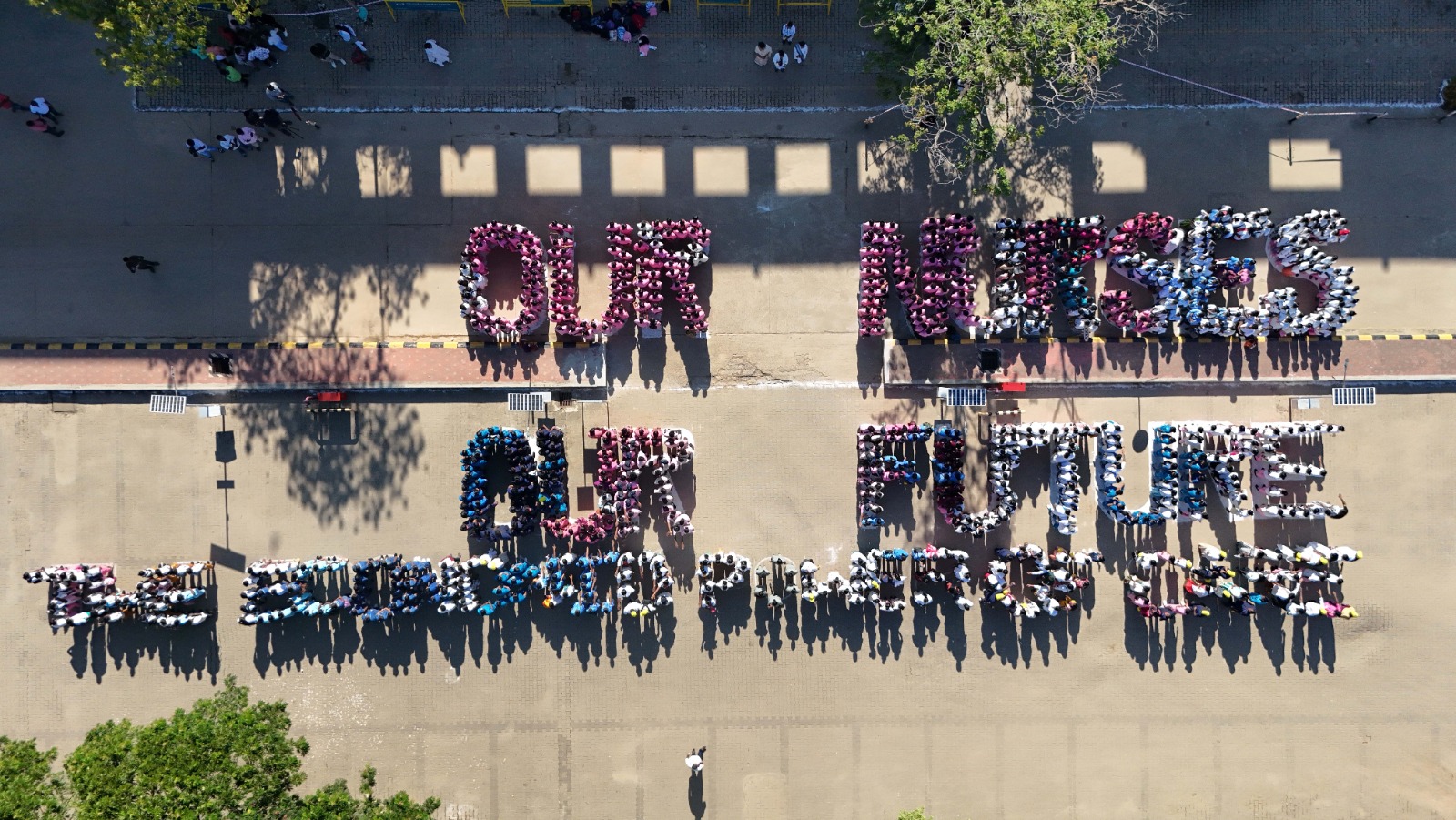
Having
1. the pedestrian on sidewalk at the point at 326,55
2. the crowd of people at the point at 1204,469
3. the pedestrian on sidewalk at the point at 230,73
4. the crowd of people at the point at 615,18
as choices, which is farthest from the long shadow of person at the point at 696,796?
the pedestrian on sidewalk at the point at 230,73

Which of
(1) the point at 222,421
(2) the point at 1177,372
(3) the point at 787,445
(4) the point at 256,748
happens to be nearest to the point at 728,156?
(3) the point at 787,445

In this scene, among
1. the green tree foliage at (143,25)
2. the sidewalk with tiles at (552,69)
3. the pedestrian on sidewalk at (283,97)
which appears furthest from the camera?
the sidewalk with tiles at (552,69)

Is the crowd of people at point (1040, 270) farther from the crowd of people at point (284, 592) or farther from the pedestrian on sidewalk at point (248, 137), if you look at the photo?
the pedestrian on sidewalk at point (248, 137)

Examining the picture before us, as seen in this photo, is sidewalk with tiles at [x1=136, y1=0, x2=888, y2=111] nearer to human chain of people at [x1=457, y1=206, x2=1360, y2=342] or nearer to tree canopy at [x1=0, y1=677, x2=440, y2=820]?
human chain of people at [x1=457, y1=206, x2=1360, y2=342]

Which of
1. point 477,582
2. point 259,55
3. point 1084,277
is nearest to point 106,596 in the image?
point 477,582

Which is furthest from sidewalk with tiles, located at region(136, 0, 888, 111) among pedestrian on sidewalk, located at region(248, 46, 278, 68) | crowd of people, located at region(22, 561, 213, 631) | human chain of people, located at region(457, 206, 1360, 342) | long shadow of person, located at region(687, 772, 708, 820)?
long shadow of person, located at region(687, 772, 708, 820)

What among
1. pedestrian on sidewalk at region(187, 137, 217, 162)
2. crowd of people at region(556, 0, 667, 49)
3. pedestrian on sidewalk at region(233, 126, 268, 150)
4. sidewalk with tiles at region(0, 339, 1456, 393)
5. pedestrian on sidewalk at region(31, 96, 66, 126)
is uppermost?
crowd of people at region(556, 0, 667, 49)
